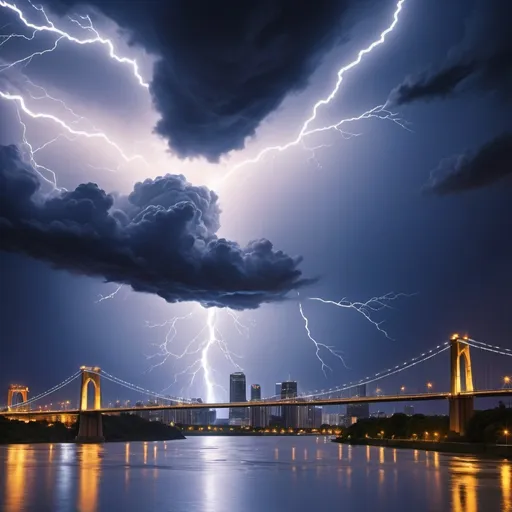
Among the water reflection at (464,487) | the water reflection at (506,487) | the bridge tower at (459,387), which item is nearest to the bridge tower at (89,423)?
the bridge tower at (459,387)

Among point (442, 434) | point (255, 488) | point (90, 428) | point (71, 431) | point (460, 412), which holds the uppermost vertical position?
point (460, 412)

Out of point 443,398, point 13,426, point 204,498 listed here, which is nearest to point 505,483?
point 204,498

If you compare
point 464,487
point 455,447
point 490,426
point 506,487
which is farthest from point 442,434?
point 506,487

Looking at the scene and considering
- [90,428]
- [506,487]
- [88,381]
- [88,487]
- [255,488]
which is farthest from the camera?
[88,381]

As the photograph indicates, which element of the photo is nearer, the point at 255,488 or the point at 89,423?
the point at 255,488

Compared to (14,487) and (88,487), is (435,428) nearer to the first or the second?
(88,487)

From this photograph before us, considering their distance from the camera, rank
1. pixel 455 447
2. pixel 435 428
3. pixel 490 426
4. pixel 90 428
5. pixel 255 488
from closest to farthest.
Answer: pixel 255 488 < pixel 490 426 < pixel 455 447 < pixel 435 428 < pixel 90 428

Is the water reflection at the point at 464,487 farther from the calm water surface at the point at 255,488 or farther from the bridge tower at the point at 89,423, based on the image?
the bridge tower at the point at 89,423

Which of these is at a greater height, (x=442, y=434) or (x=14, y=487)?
(x=442, y=434)
